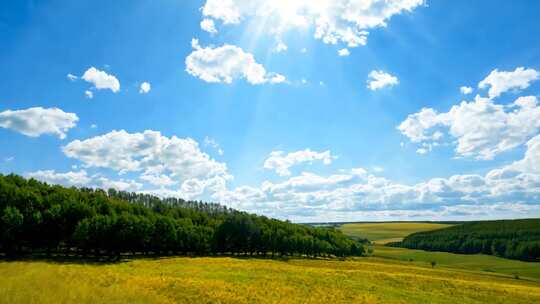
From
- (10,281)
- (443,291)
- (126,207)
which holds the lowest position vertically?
(443,291)

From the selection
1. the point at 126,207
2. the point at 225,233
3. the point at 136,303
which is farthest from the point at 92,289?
Result: the point at 225,233

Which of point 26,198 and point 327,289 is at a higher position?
point 26,198

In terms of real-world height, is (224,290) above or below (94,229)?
below

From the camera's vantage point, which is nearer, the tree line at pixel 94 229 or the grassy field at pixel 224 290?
the grassy field at pixel 224 290

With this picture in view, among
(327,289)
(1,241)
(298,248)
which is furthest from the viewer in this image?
(298,248)

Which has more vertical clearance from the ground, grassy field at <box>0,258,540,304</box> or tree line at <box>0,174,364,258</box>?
tree line at <box>0,174,364,258</box>

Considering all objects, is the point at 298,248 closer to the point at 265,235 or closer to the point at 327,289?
the point at 265,235

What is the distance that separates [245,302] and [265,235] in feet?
295

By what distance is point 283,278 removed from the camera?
48.7 metres

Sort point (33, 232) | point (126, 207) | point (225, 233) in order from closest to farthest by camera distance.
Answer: point (33, 232)
point (126, 207)
point (225, 233)

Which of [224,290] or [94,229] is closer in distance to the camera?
[224,290]

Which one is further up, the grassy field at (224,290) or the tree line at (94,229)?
the tree line at (94,229)

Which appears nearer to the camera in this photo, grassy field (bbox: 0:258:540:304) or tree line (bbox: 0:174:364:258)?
grassy field (bbox: 0:258:540:304)

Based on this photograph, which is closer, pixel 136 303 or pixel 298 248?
pixel 136 303
